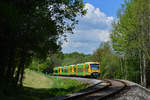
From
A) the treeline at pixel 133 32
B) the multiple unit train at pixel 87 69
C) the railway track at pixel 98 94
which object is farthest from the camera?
the multiple unit train at pixel 87 69

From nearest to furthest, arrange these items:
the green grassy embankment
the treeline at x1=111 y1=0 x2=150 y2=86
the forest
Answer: the forest → the green grassy embankment → the treeline at x1=111 y1=0 x2=150 y2=86

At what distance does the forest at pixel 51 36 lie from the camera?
5.57 meters

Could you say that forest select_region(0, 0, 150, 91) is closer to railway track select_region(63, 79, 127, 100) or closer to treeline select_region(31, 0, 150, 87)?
treeline select_region(31, 0, 150, 87)

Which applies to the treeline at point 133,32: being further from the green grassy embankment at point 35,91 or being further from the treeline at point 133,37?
the green grassy embankment at point 35,91

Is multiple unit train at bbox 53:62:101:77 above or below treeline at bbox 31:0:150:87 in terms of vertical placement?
below

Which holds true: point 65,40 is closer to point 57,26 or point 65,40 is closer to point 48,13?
point 57,26

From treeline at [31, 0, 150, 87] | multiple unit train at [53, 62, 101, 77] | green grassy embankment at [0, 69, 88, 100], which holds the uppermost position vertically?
treeline at [31, 0, 150, 87]

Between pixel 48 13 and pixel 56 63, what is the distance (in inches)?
3442

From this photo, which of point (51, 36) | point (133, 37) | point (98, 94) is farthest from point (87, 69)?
point (51, 36)

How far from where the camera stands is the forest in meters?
5.57

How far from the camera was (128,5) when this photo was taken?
29984 mm

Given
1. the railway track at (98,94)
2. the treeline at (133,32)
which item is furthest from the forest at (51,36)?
the railway track at (98,94)

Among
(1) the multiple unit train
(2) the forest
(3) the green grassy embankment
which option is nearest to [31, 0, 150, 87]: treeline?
(2) the forest

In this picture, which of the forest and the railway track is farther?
the railway track
